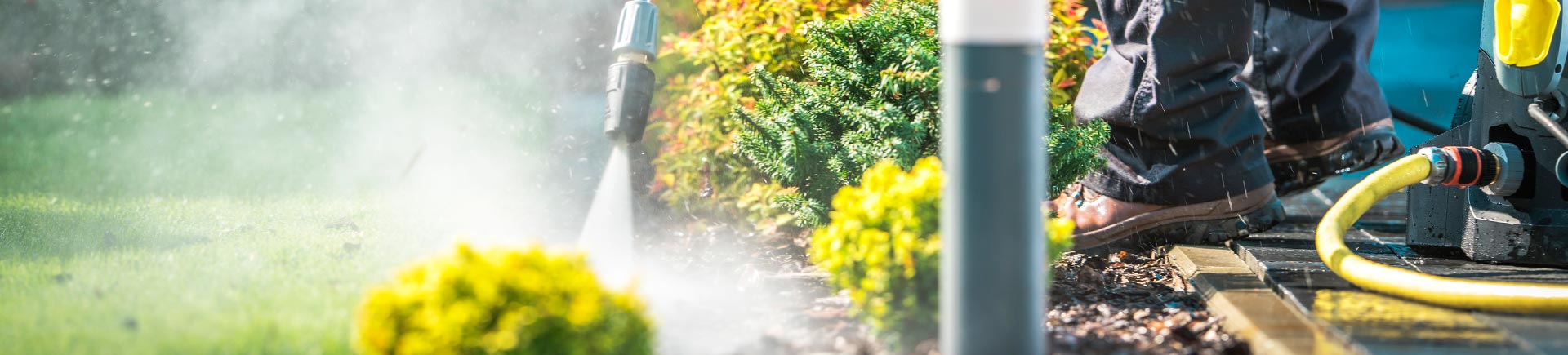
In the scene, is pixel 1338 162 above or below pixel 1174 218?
Answer: above

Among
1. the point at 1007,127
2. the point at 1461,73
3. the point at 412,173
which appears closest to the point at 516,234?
the point at 412,173

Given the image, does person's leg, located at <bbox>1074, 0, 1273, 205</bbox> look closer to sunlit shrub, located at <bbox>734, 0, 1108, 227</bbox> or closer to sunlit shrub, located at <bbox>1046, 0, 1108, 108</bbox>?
sunlit shrub, located at <bbox>734, 0, 1108, 227</bbox>

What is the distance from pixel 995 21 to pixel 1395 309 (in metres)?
1.12

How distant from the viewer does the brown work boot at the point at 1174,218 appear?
252 centimetres

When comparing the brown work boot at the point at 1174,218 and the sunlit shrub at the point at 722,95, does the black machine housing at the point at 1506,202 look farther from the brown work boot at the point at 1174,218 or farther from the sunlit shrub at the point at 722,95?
the sunlit shrub at the point at 722,95

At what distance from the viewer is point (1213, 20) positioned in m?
2.33

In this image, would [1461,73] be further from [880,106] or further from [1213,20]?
[880,106]

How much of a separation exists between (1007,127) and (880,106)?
3.61 feet

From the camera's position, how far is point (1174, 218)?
2539mm

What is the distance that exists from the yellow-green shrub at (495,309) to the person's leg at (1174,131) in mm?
1589

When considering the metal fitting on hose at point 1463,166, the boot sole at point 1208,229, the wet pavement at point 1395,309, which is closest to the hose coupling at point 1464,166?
the metal fitting on hose at point 1463,166

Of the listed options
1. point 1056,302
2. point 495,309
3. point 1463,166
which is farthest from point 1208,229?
point 495,309

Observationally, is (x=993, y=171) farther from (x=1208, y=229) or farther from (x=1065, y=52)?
(x=1065, y=52)

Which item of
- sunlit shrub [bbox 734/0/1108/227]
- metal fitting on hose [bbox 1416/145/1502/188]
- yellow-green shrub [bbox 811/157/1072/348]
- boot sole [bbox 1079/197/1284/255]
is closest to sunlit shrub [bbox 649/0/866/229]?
sunlit shrub [bbox 734/0/1108/227]
